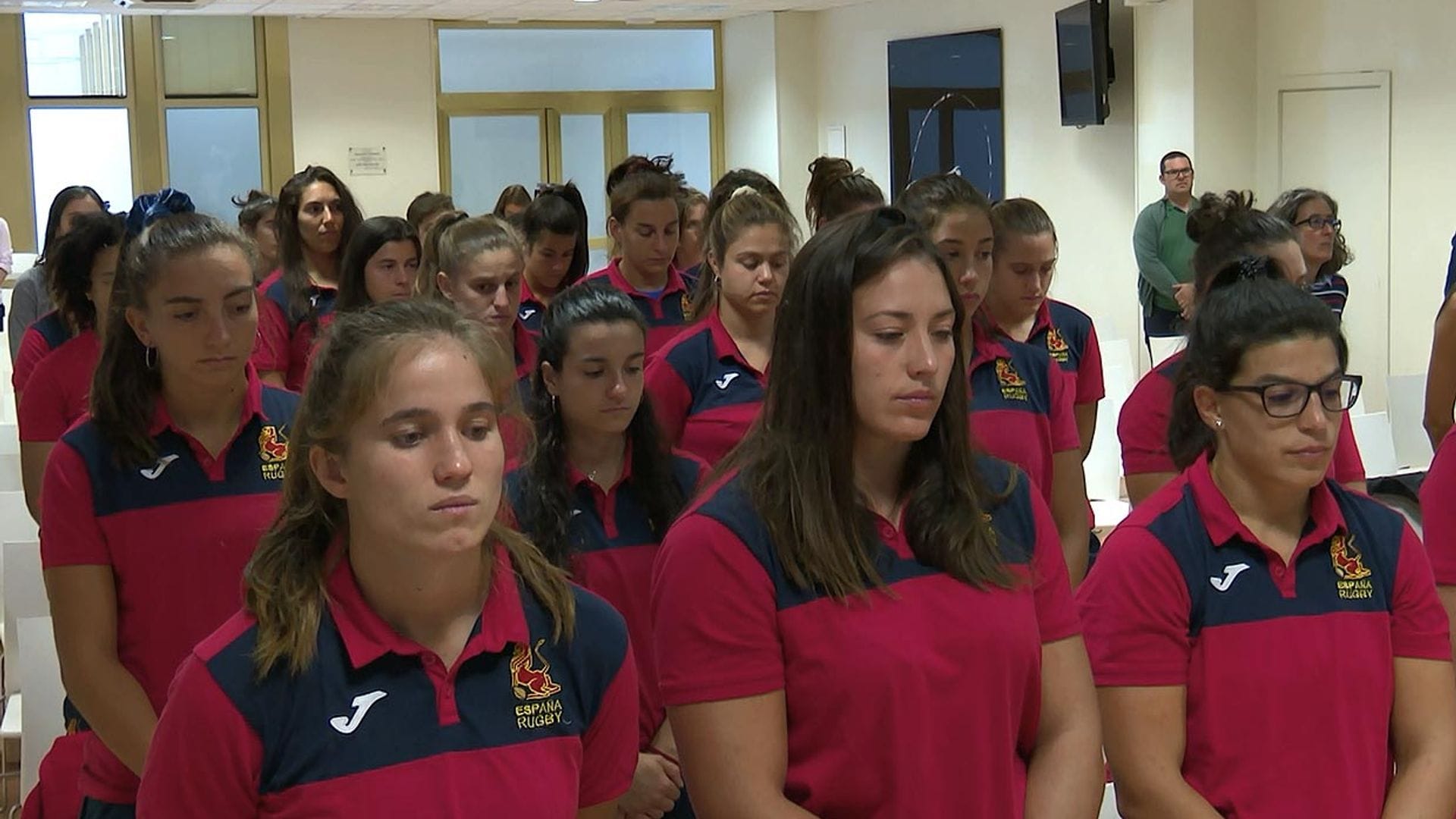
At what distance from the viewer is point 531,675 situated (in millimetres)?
1857

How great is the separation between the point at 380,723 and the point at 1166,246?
917cm

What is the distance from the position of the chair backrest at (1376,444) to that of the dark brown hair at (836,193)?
1890 millimetres

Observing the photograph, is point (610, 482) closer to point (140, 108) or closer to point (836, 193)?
point (836, 193)

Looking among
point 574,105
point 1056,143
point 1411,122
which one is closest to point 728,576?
point 1411,122

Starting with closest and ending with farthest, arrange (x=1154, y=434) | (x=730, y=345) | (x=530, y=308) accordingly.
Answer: (x=1154, y=434), (x=730, y=345), (x=530, y=308)

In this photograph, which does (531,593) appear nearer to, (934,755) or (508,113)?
(934,755)

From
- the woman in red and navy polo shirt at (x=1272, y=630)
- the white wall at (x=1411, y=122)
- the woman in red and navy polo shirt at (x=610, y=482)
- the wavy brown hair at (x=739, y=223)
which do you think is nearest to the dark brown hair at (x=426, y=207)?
the wavy brown hair at (x=739, y=223)

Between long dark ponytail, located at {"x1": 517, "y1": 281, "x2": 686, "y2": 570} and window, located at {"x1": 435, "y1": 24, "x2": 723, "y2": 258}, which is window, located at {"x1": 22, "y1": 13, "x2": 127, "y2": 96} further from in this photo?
long dark ponytail, located at {"x1": 517, "y1": 281, "x2": 686, "y2": 570}

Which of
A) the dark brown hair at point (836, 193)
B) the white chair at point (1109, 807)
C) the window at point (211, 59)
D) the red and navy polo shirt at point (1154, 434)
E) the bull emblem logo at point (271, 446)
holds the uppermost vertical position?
the window at point (211, 59)

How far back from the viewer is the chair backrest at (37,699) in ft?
12.0

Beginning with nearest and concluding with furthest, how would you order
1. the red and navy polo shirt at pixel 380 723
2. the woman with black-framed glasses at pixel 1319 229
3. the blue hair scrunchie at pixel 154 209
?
1. the red and navy polo shirt at pixel 380 723
2. the blue hair scrunchie at pixel 154 209
3. the woman with black-framed glasses at pixel 1319 229

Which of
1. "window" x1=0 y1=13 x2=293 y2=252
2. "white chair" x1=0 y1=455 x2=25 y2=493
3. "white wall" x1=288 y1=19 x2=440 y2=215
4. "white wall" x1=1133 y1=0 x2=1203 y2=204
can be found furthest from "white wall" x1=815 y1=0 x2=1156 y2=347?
"white chair" x1=0 y1=455 x2=25 y2=493

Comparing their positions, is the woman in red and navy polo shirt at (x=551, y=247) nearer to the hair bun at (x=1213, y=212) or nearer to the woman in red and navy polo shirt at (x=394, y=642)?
the hair bun at (x=1213, y=212)

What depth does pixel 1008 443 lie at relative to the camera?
11.2 ft
